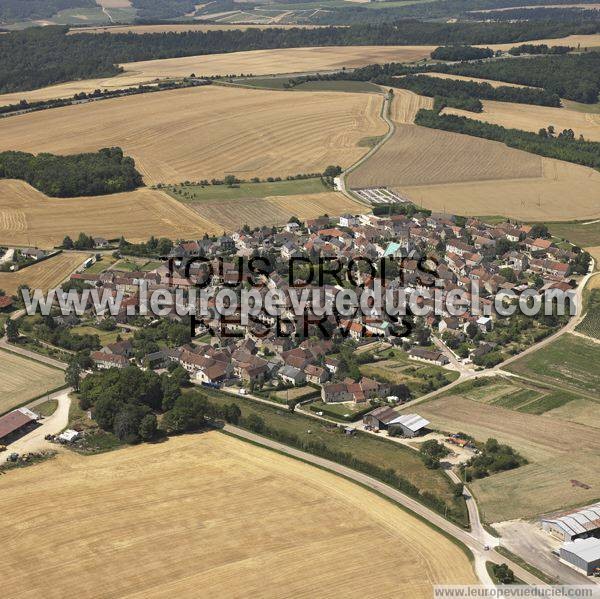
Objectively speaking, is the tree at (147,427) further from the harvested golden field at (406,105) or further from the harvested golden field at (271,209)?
the harvested golden field at (406,105)

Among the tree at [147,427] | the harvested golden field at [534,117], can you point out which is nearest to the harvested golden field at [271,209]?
the harvested golden field at [534,117]

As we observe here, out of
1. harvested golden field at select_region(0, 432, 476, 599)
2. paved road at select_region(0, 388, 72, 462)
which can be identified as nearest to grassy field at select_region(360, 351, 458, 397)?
harvested golden field at select_region(0, 432, 476, 599)

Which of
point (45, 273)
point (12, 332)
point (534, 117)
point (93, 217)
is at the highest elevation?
point (534, 117)

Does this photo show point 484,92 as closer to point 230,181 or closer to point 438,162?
point 438,162

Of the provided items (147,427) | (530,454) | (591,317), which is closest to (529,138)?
(591,317)

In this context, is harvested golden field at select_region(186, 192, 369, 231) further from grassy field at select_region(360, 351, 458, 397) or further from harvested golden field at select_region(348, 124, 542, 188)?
grassy field at select_region(360, 351, 458, 397)

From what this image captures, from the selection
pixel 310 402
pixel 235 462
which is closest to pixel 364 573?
pixel 235 462
